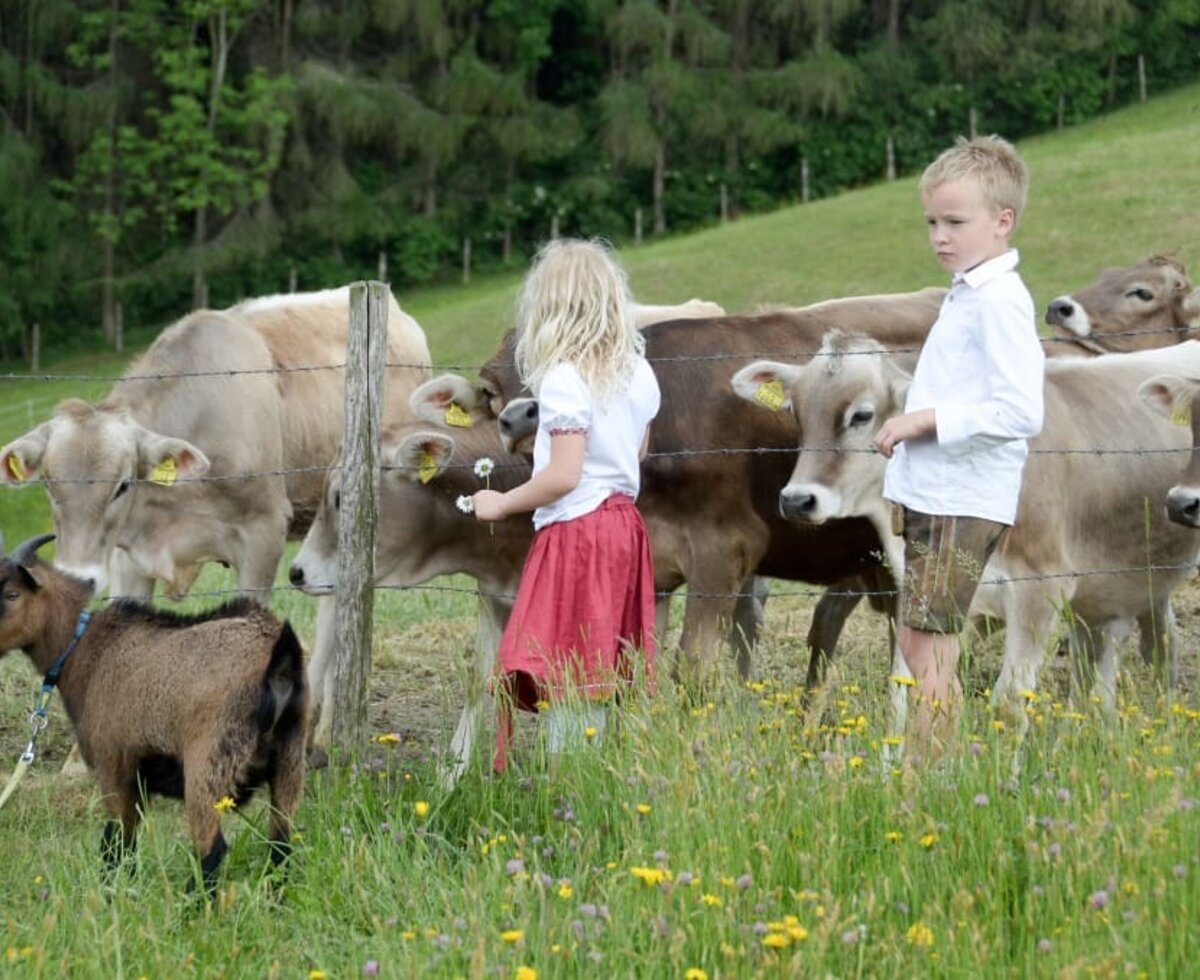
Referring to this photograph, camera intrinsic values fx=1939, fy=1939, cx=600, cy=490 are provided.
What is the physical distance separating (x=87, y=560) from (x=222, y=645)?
9.58 ft

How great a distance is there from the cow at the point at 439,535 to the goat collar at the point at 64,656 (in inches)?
75.6

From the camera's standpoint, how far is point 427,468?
25.7 feet

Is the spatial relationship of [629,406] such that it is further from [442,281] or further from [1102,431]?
[442,281]

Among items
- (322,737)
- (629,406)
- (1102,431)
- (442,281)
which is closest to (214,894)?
(629,406)

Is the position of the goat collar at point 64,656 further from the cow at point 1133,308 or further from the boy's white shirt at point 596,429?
the cow at point 1133,308

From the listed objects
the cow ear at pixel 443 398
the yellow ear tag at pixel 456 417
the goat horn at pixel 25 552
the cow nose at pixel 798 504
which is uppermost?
the cow ear at pixel 443 398

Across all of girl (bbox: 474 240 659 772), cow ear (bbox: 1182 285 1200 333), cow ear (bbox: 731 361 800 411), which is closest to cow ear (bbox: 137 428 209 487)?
cow ear (bbox: 731 361 800 411)

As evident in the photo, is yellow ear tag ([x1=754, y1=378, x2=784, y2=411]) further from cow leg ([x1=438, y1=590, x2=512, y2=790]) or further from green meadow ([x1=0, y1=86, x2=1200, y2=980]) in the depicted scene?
green meadow ([x1=0, y1=86, x2=1200, y2=980])

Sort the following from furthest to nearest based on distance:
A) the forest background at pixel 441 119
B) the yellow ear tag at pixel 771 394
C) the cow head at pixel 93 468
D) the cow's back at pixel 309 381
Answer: the forest background at pixel 441 119
the cow's back at pixel 309 381
the cow head at pixel 93 468
the yellow ear tag at pixel 771 394

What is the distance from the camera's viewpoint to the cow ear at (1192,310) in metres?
10.6

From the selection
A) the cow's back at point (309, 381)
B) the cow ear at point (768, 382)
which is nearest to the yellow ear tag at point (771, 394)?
the cow ear at point (768, 382)

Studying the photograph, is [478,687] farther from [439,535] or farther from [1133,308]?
[1133,308]

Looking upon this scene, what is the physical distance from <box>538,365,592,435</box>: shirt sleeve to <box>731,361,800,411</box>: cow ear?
5.64 ft

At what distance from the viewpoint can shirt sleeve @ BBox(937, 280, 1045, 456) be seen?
551cm
